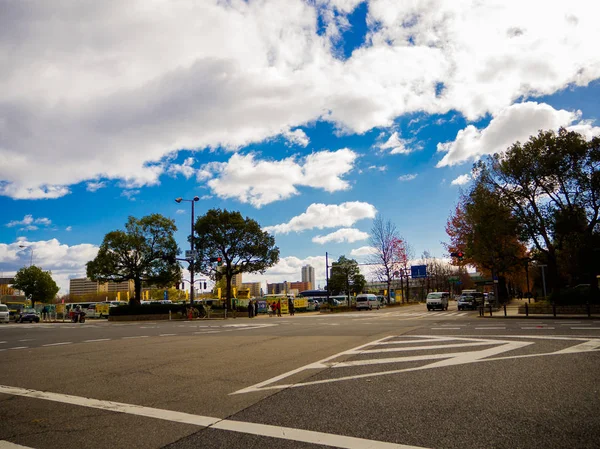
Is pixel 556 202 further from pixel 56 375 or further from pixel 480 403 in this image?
pixel 56 375

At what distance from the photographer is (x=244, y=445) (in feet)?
13.1

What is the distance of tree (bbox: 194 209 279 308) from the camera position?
47.8 m

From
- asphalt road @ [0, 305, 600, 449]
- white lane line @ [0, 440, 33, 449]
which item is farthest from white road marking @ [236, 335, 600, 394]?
white lane line @ [0, 440, 33, 449]

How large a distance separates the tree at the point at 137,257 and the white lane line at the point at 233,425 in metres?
40.3

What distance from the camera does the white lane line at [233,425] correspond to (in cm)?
396

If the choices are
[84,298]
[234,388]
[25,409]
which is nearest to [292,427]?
[234,388]

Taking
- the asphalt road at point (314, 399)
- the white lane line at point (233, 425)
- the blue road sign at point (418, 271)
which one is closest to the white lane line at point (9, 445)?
the asphalt road at point (314, 399)

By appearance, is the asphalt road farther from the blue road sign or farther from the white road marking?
the blue road sign

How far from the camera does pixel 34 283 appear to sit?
73.4 m

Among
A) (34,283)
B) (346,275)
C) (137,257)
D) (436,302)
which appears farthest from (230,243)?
(34,283)

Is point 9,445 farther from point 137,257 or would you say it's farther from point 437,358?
point 137,257

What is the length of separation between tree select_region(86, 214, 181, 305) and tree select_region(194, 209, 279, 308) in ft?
10.5

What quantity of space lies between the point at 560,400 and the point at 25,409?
22.9 ft

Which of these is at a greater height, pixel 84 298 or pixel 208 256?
pixel 208 256
